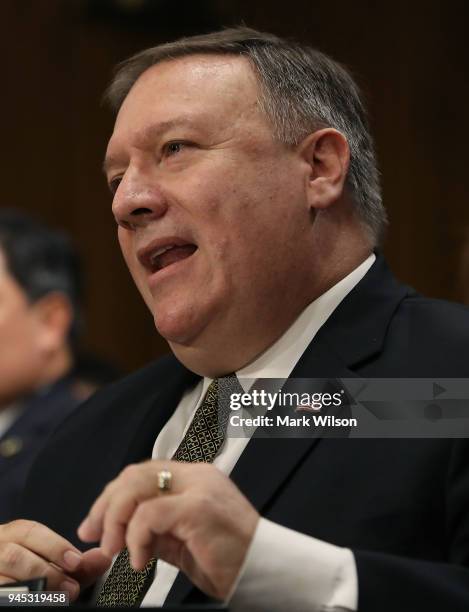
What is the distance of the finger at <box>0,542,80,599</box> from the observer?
157 cm

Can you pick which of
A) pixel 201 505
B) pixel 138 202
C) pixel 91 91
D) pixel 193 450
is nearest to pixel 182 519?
pixel 201 505

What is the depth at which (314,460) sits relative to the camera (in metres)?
1.62

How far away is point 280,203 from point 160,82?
0.31 metres

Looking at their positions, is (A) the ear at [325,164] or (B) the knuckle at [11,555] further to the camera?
(A) the ear at [325,164]

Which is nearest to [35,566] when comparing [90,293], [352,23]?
[352,23]

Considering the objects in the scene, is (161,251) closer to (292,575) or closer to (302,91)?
(302,91)

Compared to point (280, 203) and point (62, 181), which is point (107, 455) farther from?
point (62, 181)

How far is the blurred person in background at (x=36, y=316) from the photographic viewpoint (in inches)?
152

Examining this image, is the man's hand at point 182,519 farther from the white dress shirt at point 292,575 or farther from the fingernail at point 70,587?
the fingernail at point 70,587

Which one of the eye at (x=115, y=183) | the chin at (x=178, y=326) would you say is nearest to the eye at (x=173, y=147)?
the eye at (x=115, y=183)

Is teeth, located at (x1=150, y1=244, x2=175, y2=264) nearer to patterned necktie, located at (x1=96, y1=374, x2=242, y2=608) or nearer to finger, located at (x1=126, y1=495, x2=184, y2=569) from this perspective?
patterned necktie, located at (x1=96, y1=374, x2=242, y2=608)

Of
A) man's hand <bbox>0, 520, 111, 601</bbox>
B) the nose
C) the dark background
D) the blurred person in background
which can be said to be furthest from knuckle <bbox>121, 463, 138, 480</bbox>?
the dark background

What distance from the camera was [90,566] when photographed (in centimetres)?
160

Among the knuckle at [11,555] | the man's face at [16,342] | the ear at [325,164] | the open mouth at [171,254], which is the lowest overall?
the man's face at [16,342]
